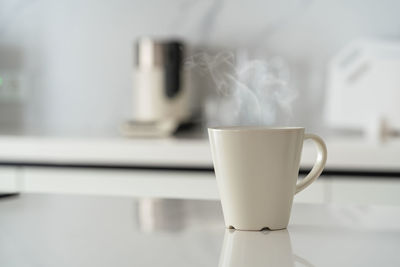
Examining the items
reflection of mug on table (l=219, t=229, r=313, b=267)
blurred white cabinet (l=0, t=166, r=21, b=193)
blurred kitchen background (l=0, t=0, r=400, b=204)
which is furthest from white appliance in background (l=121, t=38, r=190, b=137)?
reflection of mug on table (l=219, t=229, r=313, b=267)

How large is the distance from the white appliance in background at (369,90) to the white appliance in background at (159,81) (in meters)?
0.48

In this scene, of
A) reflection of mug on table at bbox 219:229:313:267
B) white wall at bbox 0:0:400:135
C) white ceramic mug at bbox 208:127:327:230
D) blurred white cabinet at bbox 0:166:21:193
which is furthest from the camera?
white wall at bbox 0:0:400:135

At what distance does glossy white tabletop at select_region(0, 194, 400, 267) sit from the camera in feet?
1.35

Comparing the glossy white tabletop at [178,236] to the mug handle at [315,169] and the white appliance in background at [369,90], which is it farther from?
the white appliance in background at [369,90]

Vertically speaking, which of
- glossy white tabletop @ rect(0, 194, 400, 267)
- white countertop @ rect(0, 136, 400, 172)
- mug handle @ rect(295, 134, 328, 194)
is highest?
mug handle @ rect(295, 134, 328, 194)

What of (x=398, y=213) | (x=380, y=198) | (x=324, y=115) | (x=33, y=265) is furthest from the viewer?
(x=324, y=115)

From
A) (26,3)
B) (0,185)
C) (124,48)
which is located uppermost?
(26,3)

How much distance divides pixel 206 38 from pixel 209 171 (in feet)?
2.33

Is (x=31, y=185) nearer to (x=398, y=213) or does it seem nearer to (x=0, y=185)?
(x=0, y=185)

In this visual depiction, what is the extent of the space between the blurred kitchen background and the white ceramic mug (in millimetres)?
1023

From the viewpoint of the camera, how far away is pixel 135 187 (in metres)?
1.62

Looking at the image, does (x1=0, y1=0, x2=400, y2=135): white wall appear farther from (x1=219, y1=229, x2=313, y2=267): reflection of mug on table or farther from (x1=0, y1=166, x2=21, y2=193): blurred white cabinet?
(x1=219, y1=229, x2=313, y2=267): reflection of mug on table

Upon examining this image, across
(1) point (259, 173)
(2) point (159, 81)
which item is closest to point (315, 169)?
(1) point (259, 173)

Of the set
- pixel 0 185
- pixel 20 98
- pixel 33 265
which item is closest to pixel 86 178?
pixel 0 185
